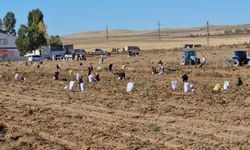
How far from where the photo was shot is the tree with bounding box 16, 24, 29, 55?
8688 cm

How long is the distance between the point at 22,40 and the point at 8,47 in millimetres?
6915

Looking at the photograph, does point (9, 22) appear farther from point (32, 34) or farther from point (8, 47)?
point (32, 34)

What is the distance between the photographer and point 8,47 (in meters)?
93.1

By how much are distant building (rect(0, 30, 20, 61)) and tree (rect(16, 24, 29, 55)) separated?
379 centimetres

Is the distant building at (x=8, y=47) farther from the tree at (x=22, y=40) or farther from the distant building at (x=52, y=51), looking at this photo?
the distant building at (x=52, y=51)

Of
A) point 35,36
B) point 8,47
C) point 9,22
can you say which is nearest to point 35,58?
point 35,36

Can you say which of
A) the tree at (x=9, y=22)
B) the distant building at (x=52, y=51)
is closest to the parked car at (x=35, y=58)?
the distant building at (x=52, y=51)

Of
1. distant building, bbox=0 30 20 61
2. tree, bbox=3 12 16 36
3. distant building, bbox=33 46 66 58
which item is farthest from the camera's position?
tree, bbox=3 12 16 36

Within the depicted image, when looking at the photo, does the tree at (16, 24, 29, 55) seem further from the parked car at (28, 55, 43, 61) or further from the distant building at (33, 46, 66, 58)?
the parked car at (28, 55, 43, 61)

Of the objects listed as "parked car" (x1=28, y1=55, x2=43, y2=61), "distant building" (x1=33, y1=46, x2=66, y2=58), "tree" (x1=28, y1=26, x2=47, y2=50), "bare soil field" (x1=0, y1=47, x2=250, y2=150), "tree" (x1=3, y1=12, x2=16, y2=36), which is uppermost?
"tree" (x1=3, y1=12, x2=16, y2=36)

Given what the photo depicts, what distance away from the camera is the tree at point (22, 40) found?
86875 millimetres

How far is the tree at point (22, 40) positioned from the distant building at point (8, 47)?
379 cm

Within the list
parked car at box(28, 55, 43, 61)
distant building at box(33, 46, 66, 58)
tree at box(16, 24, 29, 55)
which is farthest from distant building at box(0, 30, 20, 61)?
parked car at box(28, 55, 43, 61)

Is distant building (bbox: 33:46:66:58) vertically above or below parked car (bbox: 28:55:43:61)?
above
